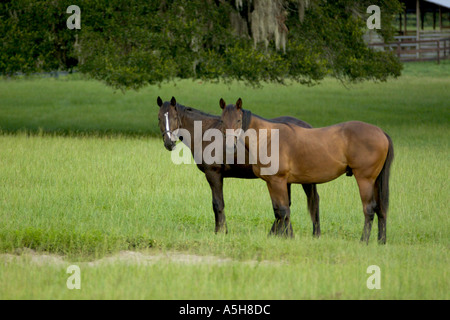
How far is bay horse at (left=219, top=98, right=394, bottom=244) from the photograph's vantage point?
357 inches

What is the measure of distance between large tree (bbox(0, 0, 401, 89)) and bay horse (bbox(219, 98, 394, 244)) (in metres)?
11.2

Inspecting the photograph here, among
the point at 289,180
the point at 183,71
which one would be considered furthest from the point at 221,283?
the point at 183,71

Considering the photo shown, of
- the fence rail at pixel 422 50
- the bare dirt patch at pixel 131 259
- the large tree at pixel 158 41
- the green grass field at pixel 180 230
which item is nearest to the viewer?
the green grass field at pixel 180 230

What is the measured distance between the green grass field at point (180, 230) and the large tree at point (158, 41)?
6.97 ft

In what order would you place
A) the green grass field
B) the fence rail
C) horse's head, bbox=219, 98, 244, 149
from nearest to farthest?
the green grass field, horse's head, bbox=219, 98, 244, 149, the fence rail

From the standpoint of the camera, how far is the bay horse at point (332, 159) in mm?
9062

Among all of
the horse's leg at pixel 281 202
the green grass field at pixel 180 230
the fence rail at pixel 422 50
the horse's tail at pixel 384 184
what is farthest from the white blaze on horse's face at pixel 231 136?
the fence rail at pixel 422 50

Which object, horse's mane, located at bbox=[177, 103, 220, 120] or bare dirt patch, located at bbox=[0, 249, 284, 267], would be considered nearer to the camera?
bare dirt patch, located at bbox=[0, 249, 284, 267]

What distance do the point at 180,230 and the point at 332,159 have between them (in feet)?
8.27

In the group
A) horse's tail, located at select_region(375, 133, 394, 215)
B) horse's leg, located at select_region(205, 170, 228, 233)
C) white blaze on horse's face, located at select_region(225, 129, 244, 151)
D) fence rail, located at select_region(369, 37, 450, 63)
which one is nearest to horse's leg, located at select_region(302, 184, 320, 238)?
horse's tail, located at select_region(375, 133, 394, 215)

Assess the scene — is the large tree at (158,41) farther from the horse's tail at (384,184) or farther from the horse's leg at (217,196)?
the horse's tail at (384,184)

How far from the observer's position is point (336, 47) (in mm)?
23094

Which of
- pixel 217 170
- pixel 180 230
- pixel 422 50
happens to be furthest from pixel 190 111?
pixel 422 50

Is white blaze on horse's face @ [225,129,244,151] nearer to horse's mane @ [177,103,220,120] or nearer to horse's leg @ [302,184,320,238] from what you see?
horse's mane @ [177,103,220,120]
